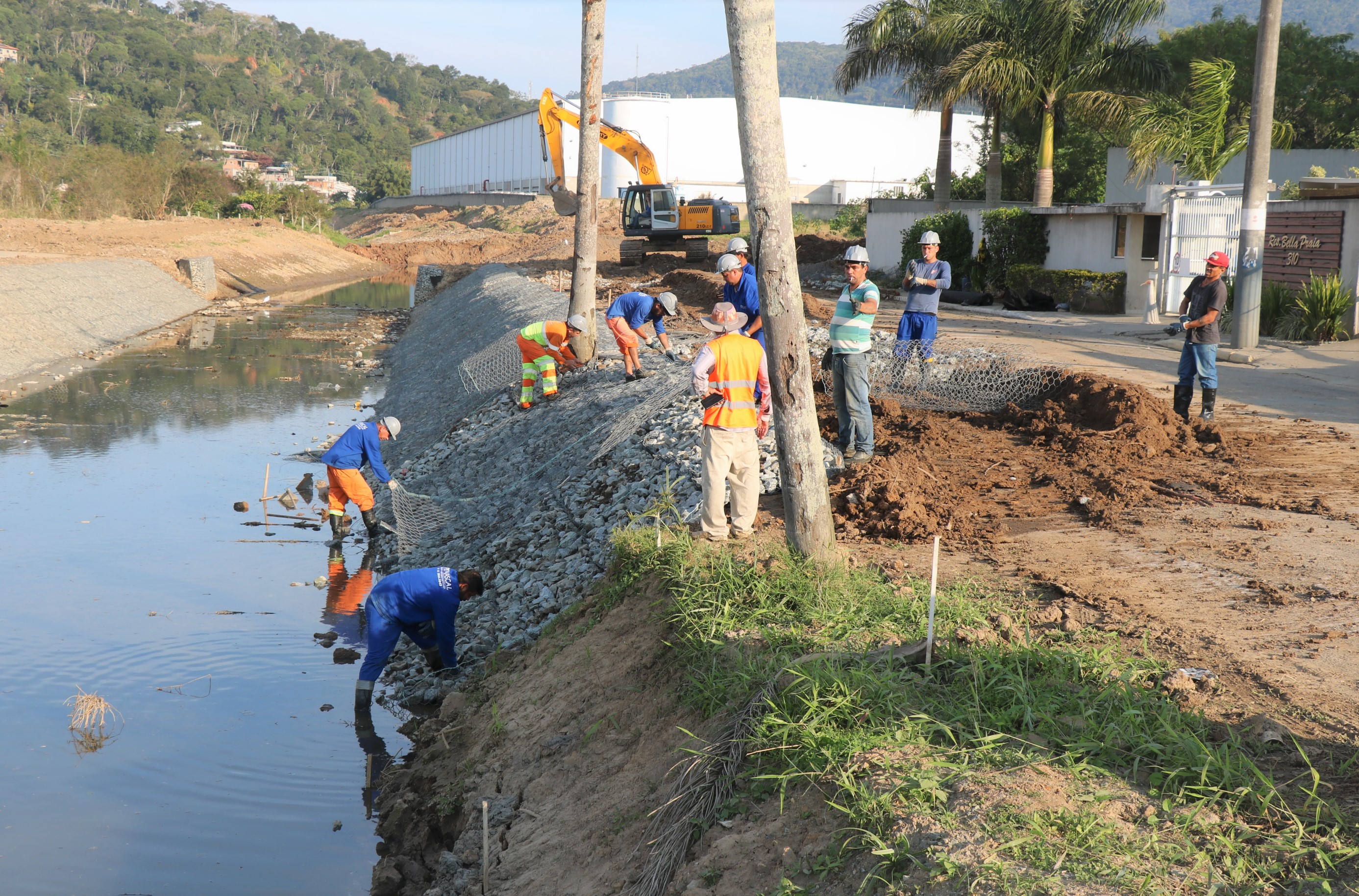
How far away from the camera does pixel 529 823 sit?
203 inches

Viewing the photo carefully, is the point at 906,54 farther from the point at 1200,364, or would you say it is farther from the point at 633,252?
the point at 1200,364

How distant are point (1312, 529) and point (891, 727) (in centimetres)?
465

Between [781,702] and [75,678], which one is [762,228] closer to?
[781,702]

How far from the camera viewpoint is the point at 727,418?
6.75 meters

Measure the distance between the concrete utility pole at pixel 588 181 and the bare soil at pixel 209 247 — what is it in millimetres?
20311

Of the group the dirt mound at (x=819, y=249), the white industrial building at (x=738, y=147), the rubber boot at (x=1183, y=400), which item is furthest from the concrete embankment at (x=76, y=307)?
the white industrial building at (x=738, y=147)

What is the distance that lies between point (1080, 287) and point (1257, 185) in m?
7.85

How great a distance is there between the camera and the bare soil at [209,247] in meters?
33.5

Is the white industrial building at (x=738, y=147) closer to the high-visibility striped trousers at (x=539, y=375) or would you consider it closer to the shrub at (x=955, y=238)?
the shrub at (x=955, y=238)

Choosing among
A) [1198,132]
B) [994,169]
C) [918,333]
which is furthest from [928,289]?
[994,169]

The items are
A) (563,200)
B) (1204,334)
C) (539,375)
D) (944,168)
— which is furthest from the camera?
(944,168)

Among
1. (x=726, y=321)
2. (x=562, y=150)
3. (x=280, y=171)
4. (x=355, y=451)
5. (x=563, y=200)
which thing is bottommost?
(x=355, y=451)

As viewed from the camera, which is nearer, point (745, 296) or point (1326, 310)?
point (745, 296)

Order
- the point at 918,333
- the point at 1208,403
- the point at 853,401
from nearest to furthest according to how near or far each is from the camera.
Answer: the point at 853,401
the point at 1208,403
the point at 918,333
